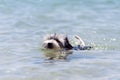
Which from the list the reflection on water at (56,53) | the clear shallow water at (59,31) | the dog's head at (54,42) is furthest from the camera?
the reflection on water at (56,53)

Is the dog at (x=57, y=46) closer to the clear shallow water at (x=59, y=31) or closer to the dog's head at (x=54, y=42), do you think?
the dog's head at (x=54, y=42)

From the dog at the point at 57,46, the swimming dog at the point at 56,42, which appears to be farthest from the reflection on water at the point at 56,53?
the swimming dog at the point at 56,42

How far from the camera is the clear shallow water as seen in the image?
9.05m

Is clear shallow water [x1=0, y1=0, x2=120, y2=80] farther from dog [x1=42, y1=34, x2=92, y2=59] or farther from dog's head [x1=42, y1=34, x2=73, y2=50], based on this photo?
dog's head [x1=42, y1=34, x2=73, y2=50]

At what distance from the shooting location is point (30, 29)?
1345 cm

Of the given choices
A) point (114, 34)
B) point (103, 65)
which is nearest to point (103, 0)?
point (114, 34)

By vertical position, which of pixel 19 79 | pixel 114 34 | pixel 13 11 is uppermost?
pixel 13 11

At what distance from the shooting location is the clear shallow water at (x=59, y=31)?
9.05m

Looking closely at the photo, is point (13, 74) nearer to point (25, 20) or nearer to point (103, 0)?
point (25, 20)

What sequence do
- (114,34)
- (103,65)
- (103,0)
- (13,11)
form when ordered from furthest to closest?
(103,0), (13,11), (114,34), (103,65)

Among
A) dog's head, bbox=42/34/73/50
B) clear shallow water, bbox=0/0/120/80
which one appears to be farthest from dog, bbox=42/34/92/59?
clear shallow water, bbox=0/0/120/80

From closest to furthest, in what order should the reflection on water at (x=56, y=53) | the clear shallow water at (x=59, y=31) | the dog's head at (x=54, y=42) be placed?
the clear shallow water at (x=59, y=31) < the dog's head at (x=54, y=42) < the reflection on water at (x=56, y=53)

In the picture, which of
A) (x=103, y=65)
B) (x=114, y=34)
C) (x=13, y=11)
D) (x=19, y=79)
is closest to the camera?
(x=19, y=79)

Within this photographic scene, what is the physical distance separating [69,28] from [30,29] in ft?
4.16
